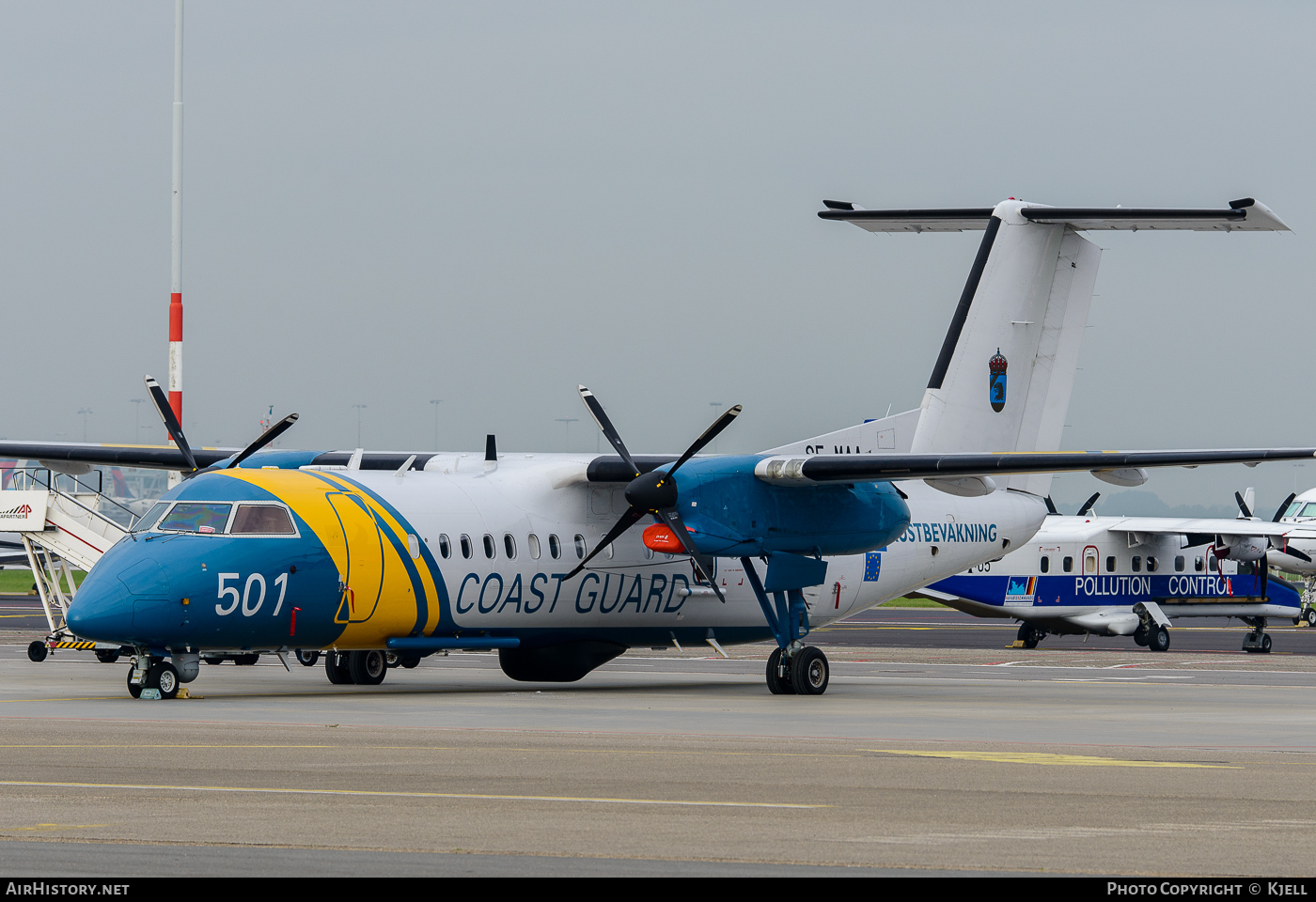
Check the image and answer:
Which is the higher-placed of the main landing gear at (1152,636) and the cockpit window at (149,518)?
the cockpit window at (149,518)

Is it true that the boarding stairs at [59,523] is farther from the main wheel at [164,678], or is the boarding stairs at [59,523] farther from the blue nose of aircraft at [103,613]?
the blue nose of aircraft at [103,613]

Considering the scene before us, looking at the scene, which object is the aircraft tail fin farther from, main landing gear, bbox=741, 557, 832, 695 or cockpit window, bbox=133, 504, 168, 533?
cockpit window, bbox=133, 504, 168, 533

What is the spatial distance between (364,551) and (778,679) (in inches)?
237

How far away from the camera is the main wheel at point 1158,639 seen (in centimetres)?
4159

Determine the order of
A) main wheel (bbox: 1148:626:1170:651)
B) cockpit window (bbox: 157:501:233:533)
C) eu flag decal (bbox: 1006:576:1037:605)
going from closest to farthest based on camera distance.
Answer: cockpit window (bbox: 157:501:233:533) → eu flag decal (bbox: 1006:576:1037:605) → main wheel (bbox: 1148:626:1170:651)

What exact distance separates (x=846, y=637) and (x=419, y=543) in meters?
23.6

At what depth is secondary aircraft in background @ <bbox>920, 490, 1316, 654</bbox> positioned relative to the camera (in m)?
39.8

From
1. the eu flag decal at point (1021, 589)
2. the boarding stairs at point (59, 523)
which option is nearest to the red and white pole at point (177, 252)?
the boarding stairs at point (59, 523)

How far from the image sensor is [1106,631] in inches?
1661

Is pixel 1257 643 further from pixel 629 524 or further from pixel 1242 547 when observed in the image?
pixel 629 524

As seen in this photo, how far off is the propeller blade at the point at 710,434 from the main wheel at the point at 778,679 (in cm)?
292

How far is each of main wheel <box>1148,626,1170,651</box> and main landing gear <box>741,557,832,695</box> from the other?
20.4 meters

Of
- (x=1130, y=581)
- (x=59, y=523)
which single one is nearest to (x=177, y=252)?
(x=59, y=523)

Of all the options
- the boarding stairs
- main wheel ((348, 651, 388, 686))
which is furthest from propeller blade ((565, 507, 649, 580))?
the boarding stairs
